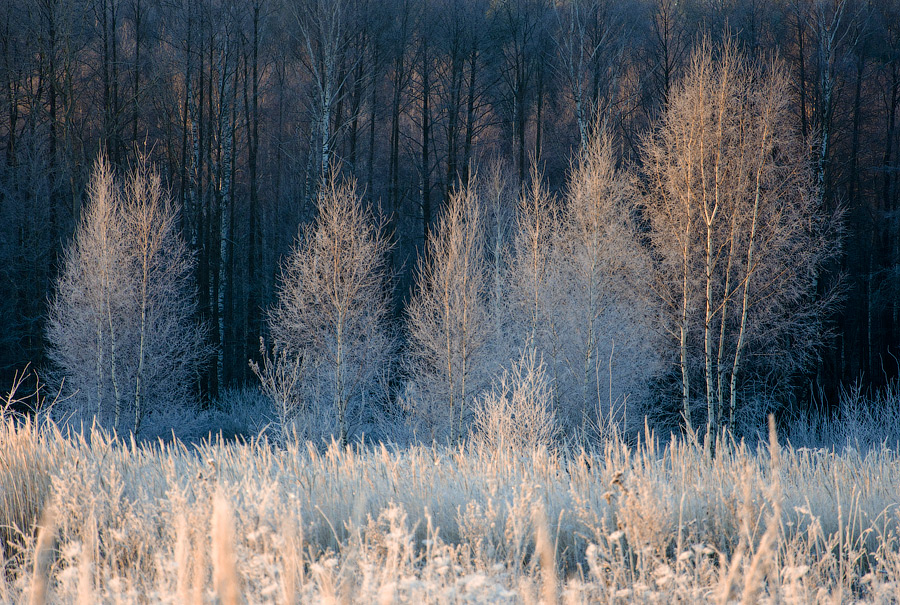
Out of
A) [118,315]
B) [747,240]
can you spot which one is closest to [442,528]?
[118,315]

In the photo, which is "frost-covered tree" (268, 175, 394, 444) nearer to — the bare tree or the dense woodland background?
the dense woodland background

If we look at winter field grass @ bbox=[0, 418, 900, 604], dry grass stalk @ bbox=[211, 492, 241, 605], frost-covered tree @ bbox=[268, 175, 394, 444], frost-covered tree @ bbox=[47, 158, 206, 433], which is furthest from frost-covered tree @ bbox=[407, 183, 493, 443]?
dry grass stalk @ bbox=[211, 492, 241, 605]

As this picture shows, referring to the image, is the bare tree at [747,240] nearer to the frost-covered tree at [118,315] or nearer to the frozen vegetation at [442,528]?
the frozen vegetation at [442,528]

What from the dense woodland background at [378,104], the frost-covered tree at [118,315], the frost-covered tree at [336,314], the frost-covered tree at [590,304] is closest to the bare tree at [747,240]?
the frost-covered tree at [590,304]

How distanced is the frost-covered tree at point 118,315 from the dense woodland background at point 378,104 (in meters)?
3.96

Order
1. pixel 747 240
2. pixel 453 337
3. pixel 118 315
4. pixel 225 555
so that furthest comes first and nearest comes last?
pixel 747 240, pixel 118 315, pixel 453 337, pixel 225 555

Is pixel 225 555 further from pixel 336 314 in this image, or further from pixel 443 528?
pixel 336 314

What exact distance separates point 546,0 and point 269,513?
33.4 metres

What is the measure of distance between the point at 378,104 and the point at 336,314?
16184 mm

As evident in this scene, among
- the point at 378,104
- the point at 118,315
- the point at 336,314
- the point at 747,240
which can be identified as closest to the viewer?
the point at 336,314

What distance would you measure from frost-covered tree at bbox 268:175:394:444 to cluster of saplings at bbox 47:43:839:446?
7 cm

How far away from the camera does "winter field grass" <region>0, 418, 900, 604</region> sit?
114 inches

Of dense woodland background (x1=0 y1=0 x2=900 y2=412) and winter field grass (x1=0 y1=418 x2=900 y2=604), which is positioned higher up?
dense woodland background (x1=0 y1=0 x2=900 y2=412)

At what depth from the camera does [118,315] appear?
19125 mm
